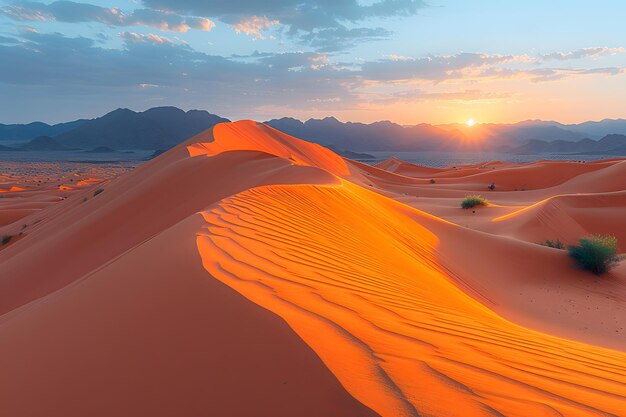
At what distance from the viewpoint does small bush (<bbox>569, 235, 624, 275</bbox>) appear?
891 cm

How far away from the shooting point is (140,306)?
9.59 feet

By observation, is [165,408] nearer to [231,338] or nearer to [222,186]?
[231,338]

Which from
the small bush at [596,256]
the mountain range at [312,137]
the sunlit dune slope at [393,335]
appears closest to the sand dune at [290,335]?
the sunlit dune slope at [393,335]

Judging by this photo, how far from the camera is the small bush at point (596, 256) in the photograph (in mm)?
8906

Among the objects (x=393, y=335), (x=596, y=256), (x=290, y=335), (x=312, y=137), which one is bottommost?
(x=596, y=256)

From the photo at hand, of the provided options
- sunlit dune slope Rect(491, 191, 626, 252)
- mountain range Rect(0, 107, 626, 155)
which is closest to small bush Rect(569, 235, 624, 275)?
sunlit dune slope Rect(491, 191, 626, 252)

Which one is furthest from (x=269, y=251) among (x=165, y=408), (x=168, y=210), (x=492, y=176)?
(x=492, y=176)

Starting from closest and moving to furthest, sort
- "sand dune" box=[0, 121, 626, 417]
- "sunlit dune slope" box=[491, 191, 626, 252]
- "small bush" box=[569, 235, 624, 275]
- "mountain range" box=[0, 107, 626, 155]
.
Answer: "sand dune" box=[0, 121, 626, 417]
"small bush" box=[569, 235, 624, 275]
"sunlit dune slope" box=[491, 191, 626, 252]
"mountain range" box=[0, 107, 626, 155]

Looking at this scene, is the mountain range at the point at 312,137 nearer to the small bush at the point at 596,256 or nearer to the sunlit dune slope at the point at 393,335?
the small bush at the point at 596,256

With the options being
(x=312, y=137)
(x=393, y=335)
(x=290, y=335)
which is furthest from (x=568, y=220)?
(x=312, y=137)

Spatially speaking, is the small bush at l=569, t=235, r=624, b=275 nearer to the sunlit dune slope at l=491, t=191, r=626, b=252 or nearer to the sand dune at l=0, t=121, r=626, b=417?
the sand dune at l=0, t=121, r=626, b=417

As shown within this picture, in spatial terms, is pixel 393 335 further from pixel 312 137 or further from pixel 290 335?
pixel 312 137

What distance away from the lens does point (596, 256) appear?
8914 millimetres

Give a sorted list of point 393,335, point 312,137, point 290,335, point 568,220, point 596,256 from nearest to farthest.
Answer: point 290,335, point 393,335, point 596,256, point 568,220, point 312,137
